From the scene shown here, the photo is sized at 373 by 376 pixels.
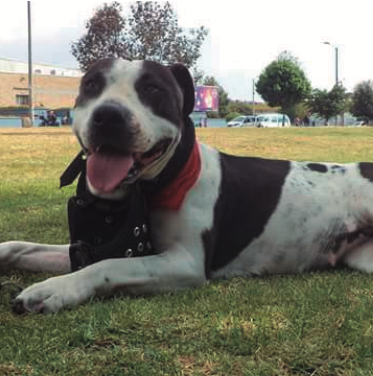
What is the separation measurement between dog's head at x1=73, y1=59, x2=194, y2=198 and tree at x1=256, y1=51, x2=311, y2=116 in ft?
191

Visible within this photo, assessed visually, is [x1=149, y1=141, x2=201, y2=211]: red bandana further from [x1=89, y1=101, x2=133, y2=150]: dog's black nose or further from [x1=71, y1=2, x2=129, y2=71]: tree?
[x1=71, y1=2, x2=129, y2=71]: tree

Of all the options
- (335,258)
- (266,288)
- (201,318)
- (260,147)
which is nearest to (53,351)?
(201,318)

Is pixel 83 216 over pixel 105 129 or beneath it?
beneath

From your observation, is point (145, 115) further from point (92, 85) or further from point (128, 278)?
point (128, 278)

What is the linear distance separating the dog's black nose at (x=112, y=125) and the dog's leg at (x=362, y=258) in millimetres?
Answer: 1839

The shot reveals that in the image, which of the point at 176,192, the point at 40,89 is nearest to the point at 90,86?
the point at 176,192

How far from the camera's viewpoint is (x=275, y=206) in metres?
4.20

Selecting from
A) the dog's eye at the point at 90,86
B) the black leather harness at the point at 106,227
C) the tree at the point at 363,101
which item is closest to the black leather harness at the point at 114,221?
the black leather harness at the point at 106,227

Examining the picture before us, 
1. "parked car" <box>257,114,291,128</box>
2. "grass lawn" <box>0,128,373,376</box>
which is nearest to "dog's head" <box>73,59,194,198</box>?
Result: "grass lawn" <box>0,128,373,376</box>

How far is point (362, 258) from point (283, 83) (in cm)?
5824

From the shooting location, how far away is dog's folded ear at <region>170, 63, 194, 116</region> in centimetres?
390

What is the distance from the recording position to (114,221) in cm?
A: 370

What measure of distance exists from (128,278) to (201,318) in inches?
22.3

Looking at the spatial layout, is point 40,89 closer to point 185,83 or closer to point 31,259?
point 31,259
